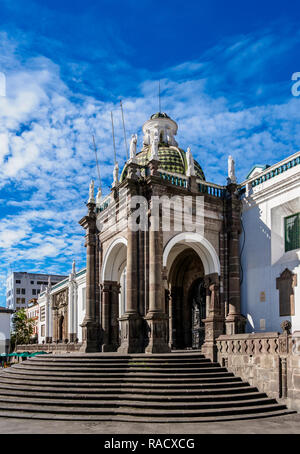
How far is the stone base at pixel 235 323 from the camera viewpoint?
783 inches

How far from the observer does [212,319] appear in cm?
1916

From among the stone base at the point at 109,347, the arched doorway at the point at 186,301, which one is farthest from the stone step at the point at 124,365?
the arched doorway at the point at 186,301

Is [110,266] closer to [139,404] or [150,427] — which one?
[139,404]

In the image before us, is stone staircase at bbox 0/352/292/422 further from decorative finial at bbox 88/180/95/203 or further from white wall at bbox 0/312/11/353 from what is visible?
white wall at bbox 0/312/11/353

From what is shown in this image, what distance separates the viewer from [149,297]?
19.1 metres

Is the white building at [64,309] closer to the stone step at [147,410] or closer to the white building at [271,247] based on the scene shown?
the white building at [271,247]

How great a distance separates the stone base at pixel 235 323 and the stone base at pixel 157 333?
127 inches

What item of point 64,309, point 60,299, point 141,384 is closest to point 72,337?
point 64,309

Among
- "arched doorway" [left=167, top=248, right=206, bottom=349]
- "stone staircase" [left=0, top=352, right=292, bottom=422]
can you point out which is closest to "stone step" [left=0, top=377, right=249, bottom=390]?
"stone staircase" [left=0, top=352, right=292, bottom=422]

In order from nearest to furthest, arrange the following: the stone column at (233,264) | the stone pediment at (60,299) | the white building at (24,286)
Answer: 1. the stone column at (233,264)
2. the stone pediment at (60,299)
3. the white building at (24,286)

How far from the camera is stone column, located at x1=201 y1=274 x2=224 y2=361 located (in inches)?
701

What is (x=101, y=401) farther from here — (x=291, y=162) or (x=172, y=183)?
(x=291, y=162)

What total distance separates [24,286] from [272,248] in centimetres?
8070
